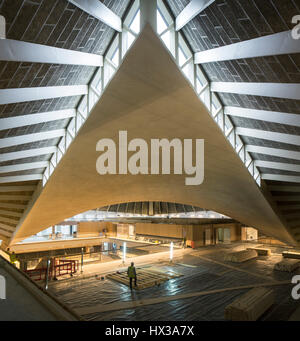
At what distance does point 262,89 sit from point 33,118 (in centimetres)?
864

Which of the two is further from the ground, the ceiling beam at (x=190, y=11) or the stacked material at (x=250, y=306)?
the ceiling beam at (x=190, y=11)

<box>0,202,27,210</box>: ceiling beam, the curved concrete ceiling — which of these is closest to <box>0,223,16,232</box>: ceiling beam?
the curved concrete ceiling

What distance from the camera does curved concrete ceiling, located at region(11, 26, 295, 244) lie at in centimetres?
767

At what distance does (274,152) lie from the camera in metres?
12.1

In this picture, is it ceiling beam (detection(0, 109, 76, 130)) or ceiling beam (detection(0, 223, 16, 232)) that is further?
ceiling beam (detection(0, 223, 16, 232))

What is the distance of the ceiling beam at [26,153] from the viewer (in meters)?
11.9

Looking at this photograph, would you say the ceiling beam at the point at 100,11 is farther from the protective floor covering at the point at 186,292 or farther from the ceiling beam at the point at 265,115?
the protective floor covering at the point at 186,292

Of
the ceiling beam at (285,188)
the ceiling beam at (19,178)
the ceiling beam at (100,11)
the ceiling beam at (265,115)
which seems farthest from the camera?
the ceiling beam at (285,188)

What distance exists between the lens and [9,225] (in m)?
24.2

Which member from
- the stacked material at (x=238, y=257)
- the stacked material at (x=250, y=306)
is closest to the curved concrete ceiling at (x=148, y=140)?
the stacked material at (x=238, y=257)

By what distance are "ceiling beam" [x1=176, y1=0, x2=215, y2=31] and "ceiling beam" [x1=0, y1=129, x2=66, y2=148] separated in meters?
7.89

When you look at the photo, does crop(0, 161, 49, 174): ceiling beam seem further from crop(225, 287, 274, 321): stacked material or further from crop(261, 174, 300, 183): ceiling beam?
crop(261, 174, 300, 183): ceiling beam

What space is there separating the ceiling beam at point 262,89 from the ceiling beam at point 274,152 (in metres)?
4.28
